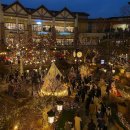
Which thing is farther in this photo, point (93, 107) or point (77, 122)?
point (93, 107)

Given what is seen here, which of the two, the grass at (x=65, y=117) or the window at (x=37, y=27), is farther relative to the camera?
the window at (x=37, y=27)

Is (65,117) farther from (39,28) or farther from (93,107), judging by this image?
(39,28)

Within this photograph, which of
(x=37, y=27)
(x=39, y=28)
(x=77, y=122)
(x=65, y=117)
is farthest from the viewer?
(x=39, y=28)

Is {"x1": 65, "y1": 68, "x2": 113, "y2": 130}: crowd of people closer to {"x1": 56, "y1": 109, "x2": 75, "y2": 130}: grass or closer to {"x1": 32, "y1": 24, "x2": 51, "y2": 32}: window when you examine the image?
{"x1": 56, "y1": 109, "x2": 75, "y2": 130}: grass

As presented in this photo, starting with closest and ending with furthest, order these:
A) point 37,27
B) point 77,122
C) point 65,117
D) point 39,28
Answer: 1. point 77,122
2. point 65,117
3. point 37,27
4. point 39,28

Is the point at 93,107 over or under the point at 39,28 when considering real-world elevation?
under

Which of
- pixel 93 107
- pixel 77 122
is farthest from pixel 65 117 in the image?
pixel 77 122

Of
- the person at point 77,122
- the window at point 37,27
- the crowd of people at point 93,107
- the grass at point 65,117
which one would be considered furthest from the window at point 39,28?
the person at point 77,122

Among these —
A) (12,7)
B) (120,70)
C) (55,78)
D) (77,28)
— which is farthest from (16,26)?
(55,78)

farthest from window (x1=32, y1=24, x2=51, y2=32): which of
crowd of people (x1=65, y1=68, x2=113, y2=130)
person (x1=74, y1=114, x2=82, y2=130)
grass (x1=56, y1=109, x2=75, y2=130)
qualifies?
person (x1=74, y1=114, x2=82, y2=130)

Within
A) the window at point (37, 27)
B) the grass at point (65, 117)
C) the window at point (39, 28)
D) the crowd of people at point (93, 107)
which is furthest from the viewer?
the window at point (39, 28)

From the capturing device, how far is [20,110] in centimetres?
1316

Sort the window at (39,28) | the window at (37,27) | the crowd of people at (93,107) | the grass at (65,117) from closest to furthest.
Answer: the crowd of people at (93,107)
the grass at (65,117)
the window at (37,27)
the window at (39,28)

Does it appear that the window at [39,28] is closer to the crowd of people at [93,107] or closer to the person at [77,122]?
the crowd of people at [93,107]
